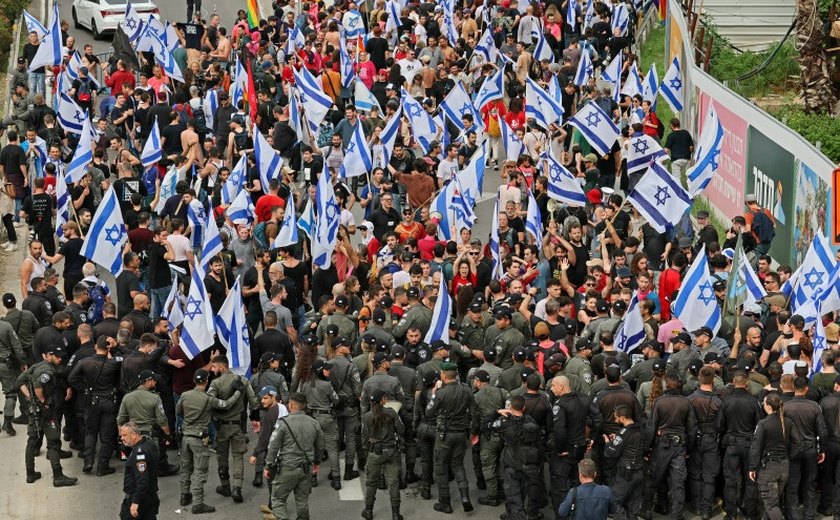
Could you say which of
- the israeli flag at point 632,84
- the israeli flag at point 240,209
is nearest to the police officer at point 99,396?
the israeli flag at point 240,209

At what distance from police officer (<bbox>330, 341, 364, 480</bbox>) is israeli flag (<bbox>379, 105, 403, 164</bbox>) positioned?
760 cm

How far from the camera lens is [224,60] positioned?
3403cm

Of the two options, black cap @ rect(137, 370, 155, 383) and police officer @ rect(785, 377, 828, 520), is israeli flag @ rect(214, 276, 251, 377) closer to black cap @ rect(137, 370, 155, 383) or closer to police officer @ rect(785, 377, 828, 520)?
black cap @ rect(137, 370, 155, 383)

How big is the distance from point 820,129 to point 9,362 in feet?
47.4

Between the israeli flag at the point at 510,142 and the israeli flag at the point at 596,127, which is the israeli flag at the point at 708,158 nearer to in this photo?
the israeli flag at the point at 596,127

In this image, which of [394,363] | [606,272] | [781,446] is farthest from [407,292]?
[781,446]

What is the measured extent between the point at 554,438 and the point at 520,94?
1470 centimetres

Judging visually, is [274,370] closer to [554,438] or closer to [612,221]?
[554,438]

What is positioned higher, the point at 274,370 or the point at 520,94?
the point at 520,94

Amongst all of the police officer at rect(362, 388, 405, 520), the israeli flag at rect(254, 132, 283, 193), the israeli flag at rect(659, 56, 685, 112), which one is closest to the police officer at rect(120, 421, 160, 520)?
the police officer at rect(362, 388, 405, 520)

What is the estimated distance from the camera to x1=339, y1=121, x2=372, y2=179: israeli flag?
25594mm

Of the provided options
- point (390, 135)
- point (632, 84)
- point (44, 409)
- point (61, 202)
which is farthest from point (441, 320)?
point (632, 84)

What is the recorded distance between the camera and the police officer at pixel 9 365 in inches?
790

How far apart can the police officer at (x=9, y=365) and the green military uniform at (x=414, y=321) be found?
4665 millimetres
